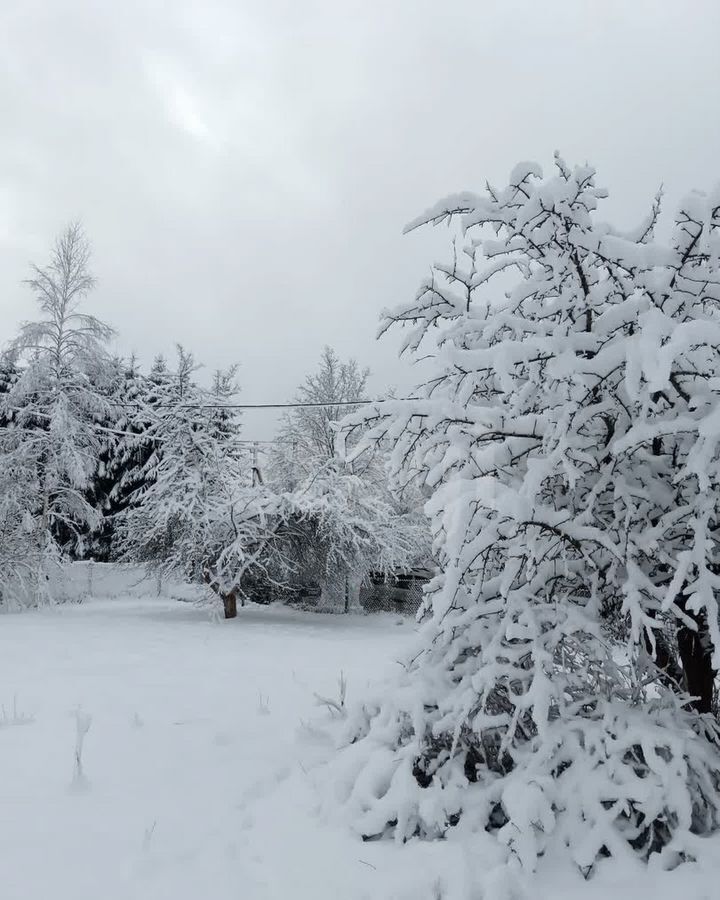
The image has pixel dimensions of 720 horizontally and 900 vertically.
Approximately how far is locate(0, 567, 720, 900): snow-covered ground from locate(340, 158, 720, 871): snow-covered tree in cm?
18

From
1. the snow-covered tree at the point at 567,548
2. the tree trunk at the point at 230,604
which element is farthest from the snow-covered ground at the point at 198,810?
the tree trunk at the point at 230,604

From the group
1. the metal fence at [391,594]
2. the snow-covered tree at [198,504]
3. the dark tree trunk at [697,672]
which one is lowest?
the metal fence at [391,594]

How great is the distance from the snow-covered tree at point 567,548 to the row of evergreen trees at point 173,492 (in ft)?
31.0

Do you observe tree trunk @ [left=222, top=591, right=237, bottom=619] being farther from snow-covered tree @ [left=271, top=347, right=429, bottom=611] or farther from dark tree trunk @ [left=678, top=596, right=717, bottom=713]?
dark tree trunk @ [left=678, top=596, right=717, bottom=713]

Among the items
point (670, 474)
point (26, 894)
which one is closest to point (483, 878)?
point (26, 894)

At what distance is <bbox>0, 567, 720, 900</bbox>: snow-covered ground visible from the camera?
2326 millimetres

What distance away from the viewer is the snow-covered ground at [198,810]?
2.33 meters

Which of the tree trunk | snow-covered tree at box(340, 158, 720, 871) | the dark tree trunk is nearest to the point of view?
snow-covered tree at box(340, 158, 720, 871)

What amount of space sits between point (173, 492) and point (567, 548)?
11.8m

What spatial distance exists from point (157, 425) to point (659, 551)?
13.1 meters

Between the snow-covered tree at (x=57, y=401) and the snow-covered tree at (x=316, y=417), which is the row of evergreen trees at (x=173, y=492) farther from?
the snow-covered tree at (x=316, y=417)

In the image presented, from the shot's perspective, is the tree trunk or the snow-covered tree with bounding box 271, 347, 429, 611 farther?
the tree trunk

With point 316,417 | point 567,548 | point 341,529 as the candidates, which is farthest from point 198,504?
point 567,548

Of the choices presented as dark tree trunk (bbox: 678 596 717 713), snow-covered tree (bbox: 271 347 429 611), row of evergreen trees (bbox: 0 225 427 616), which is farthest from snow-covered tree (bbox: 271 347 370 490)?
dark tree trunk (bbox: 678 596 717 713)
